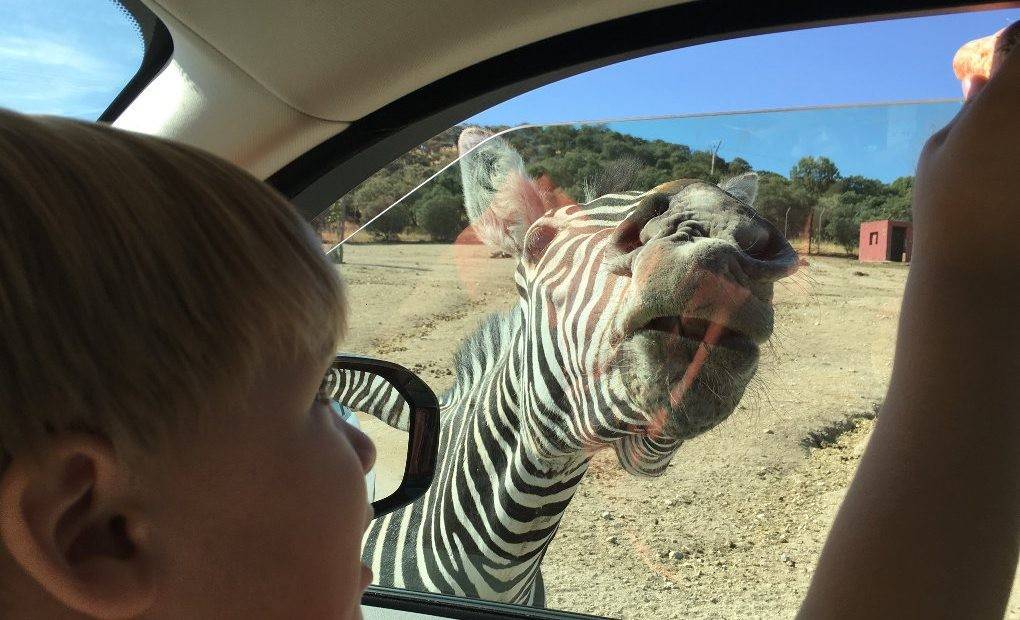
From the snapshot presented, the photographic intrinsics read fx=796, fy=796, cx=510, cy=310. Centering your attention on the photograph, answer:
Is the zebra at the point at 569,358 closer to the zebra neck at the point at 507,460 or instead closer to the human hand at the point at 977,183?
the zebra neck at the point at 507,460

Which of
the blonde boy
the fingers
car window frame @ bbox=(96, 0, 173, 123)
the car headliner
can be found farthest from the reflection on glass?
the blonde boy

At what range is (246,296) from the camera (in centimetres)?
58

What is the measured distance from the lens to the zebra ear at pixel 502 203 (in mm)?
2018

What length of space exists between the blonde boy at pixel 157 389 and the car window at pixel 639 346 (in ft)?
3.87

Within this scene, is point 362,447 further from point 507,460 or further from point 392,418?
point 507,460

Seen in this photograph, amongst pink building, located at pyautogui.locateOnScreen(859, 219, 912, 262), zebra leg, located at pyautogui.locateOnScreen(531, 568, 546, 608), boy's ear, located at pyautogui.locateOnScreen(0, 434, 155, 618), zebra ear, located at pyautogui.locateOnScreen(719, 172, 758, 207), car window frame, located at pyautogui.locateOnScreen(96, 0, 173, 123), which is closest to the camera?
boy's ear, located at pyautogui.locateOnScreen(0, 434, 155, 618)

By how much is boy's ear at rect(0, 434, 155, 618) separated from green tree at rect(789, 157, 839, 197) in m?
1.58

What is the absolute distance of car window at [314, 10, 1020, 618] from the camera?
1.75 metres

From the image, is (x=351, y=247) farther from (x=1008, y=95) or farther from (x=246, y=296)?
(x=1008, y=95)

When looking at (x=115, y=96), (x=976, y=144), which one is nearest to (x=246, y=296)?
(x=976, y=144)

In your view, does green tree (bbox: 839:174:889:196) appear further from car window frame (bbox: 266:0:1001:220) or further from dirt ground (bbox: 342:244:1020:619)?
car window frame (bbox: 266:0:1001:220)

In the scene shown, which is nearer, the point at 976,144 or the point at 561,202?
the point at 976,144

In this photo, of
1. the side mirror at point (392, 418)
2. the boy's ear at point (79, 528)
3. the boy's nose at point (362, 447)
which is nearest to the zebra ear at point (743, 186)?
the side mirror at point (392, 418)

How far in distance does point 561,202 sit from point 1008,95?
1476 mm
